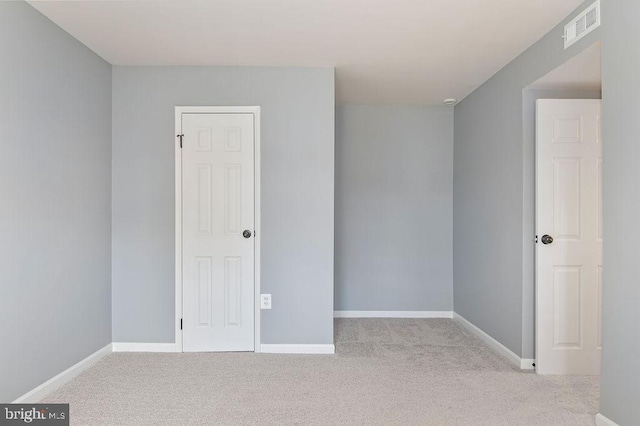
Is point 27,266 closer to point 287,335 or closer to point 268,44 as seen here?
point 287,335

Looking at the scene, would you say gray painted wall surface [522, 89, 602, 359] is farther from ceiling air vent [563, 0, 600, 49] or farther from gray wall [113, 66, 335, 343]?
gray wall [113, 66, 335, 343]

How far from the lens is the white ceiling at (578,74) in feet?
7.77

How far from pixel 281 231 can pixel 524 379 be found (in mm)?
2141

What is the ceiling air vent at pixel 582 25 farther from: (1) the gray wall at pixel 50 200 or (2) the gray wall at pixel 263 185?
(1) the gray wall at pixel 50 200

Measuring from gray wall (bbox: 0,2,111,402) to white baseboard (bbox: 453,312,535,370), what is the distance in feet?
10.9

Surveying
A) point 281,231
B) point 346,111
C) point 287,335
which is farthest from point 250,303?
point 346,111

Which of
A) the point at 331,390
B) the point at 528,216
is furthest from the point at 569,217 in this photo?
the point at 331,390

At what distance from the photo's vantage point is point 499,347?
3338mm

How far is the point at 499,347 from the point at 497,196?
4.27 ft

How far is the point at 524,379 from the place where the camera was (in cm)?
278

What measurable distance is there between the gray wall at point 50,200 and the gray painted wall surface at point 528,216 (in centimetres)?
334

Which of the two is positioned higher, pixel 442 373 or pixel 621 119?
pixel 621 119
